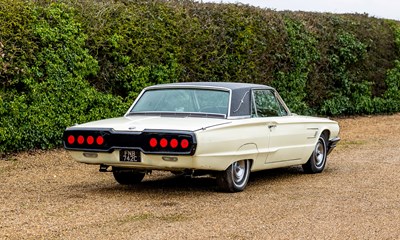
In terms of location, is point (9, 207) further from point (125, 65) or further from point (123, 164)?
point (125, 65)

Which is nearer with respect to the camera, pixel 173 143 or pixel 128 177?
pixel 173 143

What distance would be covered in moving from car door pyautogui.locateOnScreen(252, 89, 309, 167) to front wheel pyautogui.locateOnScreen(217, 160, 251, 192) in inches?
19.3

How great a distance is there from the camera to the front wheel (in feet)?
33.8

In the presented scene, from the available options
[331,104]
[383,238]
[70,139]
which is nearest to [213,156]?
[70,139]

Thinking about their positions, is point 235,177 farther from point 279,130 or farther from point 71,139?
point 71,139

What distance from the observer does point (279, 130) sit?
11266 mm

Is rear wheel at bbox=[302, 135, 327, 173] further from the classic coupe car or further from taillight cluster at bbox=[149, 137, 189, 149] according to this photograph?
taillight cluster at bbox=[149, 137, 189, 149]

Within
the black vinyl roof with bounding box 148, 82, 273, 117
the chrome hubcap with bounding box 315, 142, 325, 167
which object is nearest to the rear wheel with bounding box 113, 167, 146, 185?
the black vinyl roof with bounding box 148, 82, 273, 117

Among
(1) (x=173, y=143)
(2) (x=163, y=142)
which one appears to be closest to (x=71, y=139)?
(2) (x=163, y=142)

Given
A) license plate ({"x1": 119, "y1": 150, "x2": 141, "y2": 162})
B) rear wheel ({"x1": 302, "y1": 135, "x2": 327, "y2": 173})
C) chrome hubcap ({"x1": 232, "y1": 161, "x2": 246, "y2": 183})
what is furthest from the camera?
rear wheel ({"x1": 302, "y1": 135, "x2": 327, "y2": 173})

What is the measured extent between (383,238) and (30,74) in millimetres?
7925

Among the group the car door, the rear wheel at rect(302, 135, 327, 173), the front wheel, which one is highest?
the car door

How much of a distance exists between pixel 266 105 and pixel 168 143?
2.26m

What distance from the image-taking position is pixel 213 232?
8.01 meters
